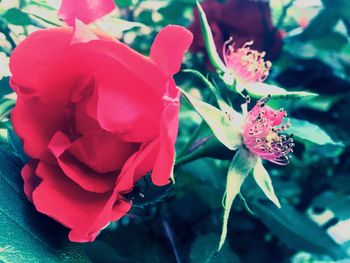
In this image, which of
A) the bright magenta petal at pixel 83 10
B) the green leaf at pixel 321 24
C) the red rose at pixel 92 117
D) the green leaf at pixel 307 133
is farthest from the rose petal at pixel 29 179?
the green leaf at pixel 321 24

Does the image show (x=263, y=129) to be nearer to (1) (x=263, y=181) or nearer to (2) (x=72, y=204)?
(1) (x=263, y=181)

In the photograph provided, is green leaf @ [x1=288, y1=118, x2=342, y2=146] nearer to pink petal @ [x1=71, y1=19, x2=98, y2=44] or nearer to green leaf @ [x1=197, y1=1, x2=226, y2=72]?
green leaf @ [x1=197, y1=1, x2=226, y2=72]

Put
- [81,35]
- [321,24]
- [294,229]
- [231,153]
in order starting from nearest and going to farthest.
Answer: [81,35] < [231,153] < [294,229] < [321,24]

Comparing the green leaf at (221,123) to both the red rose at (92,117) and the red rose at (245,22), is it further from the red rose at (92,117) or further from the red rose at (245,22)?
the red rose at (245,22)

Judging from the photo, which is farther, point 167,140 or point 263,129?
point 263,129

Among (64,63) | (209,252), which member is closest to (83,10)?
(64,63)

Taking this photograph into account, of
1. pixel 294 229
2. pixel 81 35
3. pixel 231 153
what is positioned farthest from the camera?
pixel 294 229

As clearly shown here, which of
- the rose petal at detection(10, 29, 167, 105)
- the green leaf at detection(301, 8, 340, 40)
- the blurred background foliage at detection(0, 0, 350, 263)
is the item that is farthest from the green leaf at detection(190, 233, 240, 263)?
the green leaf at detection(301, 8, 340, 40)
